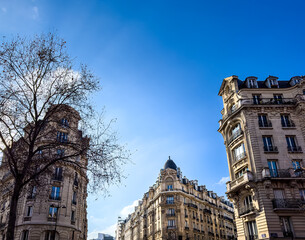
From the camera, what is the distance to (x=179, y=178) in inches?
2525

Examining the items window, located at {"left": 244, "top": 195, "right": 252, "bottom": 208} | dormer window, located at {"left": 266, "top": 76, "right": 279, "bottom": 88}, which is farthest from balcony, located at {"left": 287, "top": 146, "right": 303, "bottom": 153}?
dormer window, located at {"left": 266, "top": 76, "right": 279, "bottom": 88}

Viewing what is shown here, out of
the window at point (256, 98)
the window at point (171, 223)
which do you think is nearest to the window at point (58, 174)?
the window at point (256, 98)

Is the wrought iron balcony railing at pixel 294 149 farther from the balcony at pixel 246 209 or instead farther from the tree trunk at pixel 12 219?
the tree trunk at pixel 12 219

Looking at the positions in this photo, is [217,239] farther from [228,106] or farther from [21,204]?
[21,204]

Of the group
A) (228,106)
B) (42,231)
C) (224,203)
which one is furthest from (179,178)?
(42,231)

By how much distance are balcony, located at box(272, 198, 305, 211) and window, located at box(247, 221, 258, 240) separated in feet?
9.48

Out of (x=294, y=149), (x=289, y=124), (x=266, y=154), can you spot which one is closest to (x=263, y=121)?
(x=289, y=124)

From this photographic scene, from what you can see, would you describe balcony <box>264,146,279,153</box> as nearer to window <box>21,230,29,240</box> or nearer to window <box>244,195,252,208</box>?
window <box>244,195,252,208</box>

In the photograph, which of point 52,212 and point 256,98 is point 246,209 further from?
point 52,212

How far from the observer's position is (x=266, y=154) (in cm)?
2797

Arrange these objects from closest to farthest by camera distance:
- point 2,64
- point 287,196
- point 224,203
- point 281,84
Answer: point 2,64 → point 287,196 → point 281,84 → point 224,203

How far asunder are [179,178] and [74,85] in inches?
2027

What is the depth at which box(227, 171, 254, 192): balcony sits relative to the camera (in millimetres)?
26531

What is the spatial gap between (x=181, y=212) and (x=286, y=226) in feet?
117
